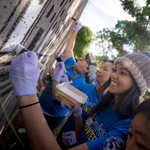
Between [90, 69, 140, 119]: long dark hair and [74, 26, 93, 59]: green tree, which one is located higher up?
[74, 26, 93, 59]: green tree

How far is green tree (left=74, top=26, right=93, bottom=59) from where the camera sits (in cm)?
1192

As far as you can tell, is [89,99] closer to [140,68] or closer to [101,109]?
[101,109]

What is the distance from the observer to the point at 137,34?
946 centimetres

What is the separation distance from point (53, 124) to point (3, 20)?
223cm

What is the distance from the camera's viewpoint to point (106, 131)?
1256 mm

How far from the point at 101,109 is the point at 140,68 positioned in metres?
0.78

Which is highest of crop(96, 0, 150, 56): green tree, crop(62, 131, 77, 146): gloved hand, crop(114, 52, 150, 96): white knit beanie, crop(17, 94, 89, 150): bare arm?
crop(96, 0, 150, 56): green tree

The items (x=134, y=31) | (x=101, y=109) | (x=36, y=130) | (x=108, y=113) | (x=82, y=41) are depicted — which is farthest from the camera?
(x=82, y=41)

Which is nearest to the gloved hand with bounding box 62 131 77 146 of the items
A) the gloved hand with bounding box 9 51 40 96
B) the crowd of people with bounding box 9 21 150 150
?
the crowd of people with bounding box 9 21 150 150

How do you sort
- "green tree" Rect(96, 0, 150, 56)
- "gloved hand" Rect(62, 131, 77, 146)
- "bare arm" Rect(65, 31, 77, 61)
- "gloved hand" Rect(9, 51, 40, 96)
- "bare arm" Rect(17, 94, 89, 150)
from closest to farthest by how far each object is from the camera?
"bare arm" Rect(17, 94, 89, 150) < "gloved hand" Rect(9, 51, 40, 96) < "gloved hand" Rect(62, 131, 77, 146) < "bare arm" Rect(65, 31, 77, 61) < "green tree" Rect(96, 0, 150, 56)

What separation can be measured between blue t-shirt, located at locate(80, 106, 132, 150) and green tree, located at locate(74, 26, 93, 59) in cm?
1162

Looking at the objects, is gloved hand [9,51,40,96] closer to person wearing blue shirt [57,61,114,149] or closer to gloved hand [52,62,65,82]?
gloved hand [52,62,65,82]

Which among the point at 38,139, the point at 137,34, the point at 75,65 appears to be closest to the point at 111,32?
the point at 137,34

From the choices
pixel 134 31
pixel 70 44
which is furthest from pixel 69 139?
pixel 134 31
